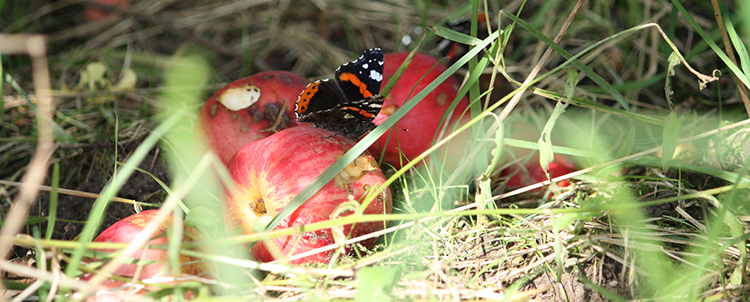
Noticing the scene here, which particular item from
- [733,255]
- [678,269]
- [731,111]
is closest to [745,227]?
[733,255]

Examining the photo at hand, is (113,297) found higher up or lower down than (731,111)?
higher up

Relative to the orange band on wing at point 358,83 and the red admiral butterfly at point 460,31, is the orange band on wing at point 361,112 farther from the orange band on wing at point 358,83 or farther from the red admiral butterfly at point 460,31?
the red admiral butterfly at point 460,31

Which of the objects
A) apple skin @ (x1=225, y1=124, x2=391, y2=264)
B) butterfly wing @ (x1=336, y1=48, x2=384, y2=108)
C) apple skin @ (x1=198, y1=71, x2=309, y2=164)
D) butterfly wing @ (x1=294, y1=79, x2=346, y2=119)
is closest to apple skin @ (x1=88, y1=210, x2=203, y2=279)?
apple skin @ (x1=225, y1=124, x2=391, y2=264)

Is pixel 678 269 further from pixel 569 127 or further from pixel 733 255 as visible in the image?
pixel 569 127

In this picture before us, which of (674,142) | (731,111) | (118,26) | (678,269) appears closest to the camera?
(678,269)

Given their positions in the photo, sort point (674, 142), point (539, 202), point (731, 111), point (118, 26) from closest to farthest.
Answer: point (674, 142) < point (539, 202) < point (731, 111) < point (118, 26)

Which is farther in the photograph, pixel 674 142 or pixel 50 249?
pixel 674 142

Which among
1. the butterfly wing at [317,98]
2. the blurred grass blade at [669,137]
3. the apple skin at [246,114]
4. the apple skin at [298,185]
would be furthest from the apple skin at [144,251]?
the blurred grass blade at [669,137]

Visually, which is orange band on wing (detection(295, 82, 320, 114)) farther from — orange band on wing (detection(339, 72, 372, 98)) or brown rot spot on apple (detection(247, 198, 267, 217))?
brown rot spot on apple (detection(247, 198, 267, 217))
